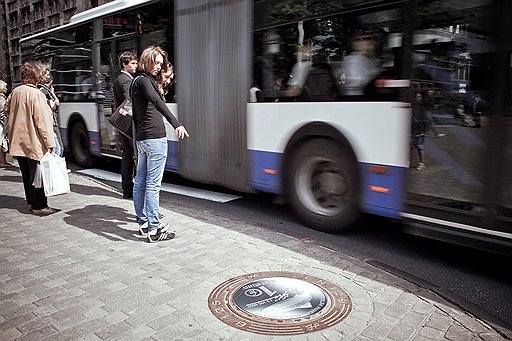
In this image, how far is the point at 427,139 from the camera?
4.23 m

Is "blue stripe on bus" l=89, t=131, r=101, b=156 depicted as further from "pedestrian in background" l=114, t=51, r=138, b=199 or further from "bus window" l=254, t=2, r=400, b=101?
"bus window" l=254, t=2, r=400, b=101

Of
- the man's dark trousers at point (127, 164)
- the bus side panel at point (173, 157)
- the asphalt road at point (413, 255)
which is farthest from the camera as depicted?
the bus side panel at point (173, 157)

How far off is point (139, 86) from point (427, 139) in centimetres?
287

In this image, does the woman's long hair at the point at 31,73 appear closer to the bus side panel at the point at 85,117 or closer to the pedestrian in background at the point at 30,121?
the pedestrian in background at the point at 30,121

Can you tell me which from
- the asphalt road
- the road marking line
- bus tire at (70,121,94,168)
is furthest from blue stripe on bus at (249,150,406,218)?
bus tire at (70,121,94,168)

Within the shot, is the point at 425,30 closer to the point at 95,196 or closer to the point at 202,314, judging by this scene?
the point at 202,314

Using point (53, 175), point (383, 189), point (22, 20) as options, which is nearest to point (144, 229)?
point (53, 175)

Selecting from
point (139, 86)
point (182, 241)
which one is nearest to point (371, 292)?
point (182, 241)

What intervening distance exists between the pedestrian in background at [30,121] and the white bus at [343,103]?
208cm

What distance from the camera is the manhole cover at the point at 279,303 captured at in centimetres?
313

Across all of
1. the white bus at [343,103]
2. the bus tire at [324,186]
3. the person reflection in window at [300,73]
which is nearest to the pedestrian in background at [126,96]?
the white bus at [343,103]

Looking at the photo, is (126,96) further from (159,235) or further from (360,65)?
(360,65)

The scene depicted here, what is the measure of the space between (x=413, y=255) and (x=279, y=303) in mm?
1844

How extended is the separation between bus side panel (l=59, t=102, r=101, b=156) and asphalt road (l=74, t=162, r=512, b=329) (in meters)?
3.63
